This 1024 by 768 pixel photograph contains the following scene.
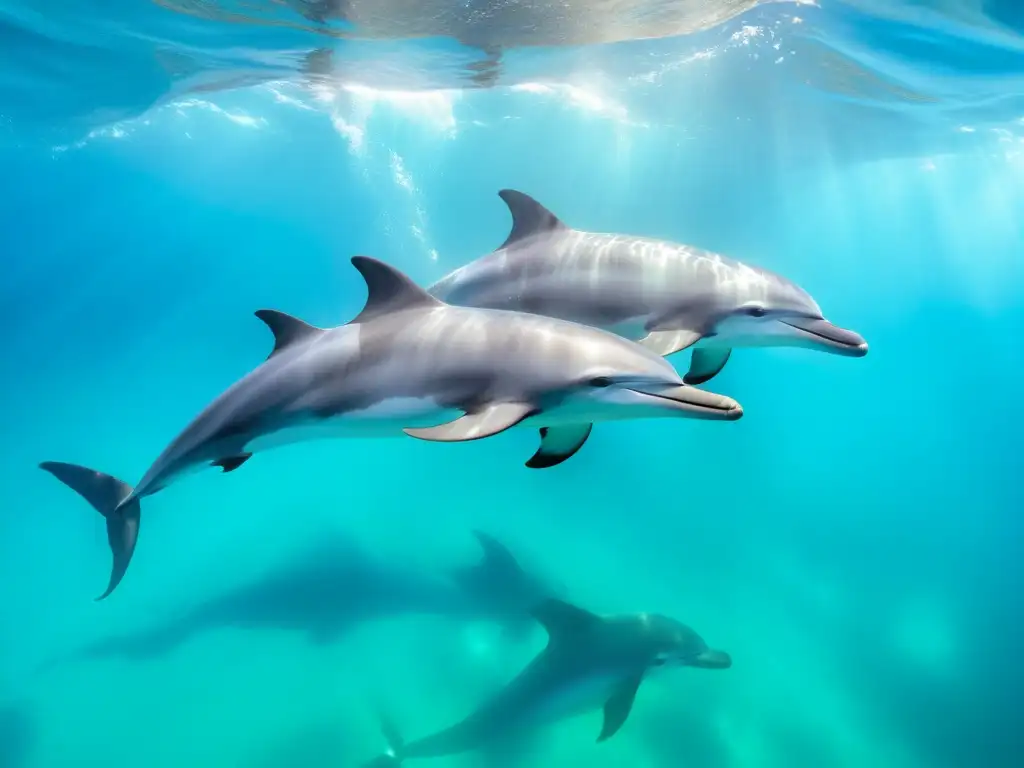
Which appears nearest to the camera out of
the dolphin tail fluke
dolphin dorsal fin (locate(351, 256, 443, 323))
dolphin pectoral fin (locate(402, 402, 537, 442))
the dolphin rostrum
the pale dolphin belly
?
dolphin pectoral fin (locate(402, 402, 537, 442))

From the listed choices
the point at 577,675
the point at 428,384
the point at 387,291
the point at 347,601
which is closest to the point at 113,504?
the point at 347,601

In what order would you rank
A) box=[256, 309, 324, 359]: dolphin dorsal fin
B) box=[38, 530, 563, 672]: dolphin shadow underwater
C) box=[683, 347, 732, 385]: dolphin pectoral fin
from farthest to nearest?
1. box=[38, 530, 563, 672]: dolphin shadow underwater
2. box=[683, 347, 732, 385]: dolphin pectoral fin
3. box=[256, 309, 324, 359]: dolphin dorsal fin

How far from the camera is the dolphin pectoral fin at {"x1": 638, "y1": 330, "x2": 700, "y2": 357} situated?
486 cm

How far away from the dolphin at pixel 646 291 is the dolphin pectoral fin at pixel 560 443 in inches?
40.1

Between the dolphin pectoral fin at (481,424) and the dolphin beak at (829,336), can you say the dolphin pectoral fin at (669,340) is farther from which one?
the dolphin pectoral fin at (481,424)

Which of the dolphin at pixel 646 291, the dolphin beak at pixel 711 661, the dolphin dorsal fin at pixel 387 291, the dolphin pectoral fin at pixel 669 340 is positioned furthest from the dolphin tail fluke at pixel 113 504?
the dolphin beak at pixel 711 661

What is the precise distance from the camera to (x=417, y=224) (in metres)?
62.4

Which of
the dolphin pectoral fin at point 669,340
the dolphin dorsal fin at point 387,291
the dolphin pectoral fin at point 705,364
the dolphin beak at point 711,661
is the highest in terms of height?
the dolphin dorsal fin at point 387,291

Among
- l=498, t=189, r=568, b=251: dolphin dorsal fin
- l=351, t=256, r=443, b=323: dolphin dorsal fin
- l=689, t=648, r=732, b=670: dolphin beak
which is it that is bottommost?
l=689, t=648, r=732, b=670: dolphin beak

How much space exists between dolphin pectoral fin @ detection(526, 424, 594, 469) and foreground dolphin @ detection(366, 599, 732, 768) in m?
3.49

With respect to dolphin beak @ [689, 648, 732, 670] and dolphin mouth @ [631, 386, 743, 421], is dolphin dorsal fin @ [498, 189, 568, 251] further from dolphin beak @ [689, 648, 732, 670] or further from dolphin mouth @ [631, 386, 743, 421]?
dolphin beak @ [689, 648, 732, 670]

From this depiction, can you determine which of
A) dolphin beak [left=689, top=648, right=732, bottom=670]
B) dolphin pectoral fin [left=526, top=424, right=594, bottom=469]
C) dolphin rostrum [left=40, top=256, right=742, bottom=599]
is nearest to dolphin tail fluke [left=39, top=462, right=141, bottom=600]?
dolphin rostrum [left=40, top=256, right=742, bottom=599]

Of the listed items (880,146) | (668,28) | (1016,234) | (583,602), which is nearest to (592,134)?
(880,146)

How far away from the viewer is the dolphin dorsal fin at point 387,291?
437 centimetres
